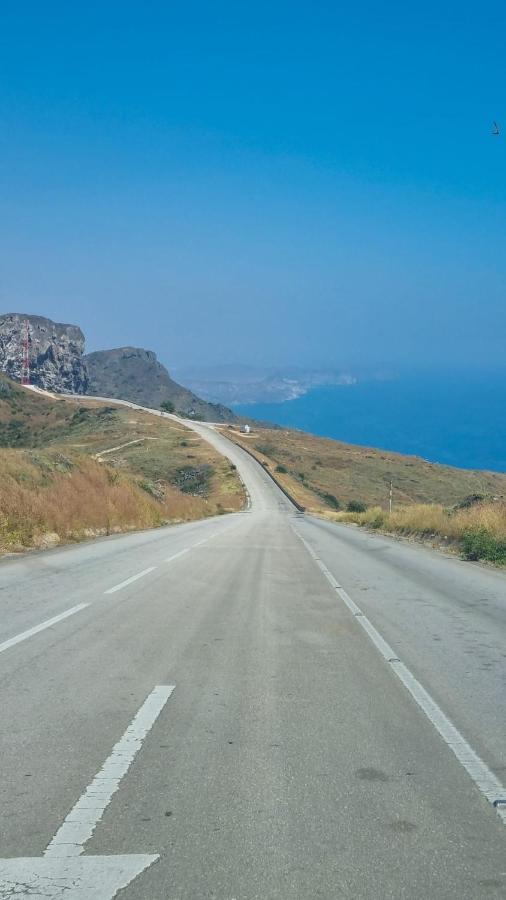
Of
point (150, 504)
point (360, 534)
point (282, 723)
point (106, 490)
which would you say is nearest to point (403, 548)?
point (360, 534)

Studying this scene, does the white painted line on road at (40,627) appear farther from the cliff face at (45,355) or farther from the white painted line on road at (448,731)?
the cliff face at (45,355)

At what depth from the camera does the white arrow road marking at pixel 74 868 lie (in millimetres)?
3371

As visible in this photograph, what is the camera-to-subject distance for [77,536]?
71.1ft

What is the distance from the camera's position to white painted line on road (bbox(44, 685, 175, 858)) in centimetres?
380

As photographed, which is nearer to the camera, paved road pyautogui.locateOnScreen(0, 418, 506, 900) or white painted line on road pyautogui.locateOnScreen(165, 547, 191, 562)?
paved road pyautogui.locateOnScreen(0, 418, 506, 900)

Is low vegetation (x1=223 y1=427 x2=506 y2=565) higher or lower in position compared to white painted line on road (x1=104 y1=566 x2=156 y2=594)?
higher

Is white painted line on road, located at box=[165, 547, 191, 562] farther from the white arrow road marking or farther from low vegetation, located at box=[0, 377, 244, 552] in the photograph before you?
the white arrow road marking

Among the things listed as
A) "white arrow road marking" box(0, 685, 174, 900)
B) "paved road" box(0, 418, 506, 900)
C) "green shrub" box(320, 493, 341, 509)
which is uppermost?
"green shrub" box(320, 493, 341, 509)

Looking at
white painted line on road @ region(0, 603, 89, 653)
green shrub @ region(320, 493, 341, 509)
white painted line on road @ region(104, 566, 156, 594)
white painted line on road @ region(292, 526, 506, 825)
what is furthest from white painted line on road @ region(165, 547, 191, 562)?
green shrub @ region(320, 493, 341, 509)

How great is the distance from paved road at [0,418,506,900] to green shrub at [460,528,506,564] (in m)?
7.28

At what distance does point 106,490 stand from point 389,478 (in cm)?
6120

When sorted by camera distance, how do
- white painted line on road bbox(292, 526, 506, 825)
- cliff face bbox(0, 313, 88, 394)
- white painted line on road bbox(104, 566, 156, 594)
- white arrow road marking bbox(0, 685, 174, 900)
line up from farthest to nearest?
cliff face bbox(0, 313, 88, 394) → white painted line on road bbox(104, 566, 156, 594) → white painted line on road bbox(292, 526, 506, 825) → white arrow road marking bbox(0, 685, 174, 900)

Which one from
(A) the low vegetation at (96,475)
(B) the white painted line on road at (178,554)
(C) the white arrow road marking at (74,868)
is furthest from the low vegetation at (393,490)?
(C) the white arrow road marking at (74,868)

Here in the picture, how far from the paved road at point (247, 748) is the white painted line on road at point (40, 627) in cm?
4
